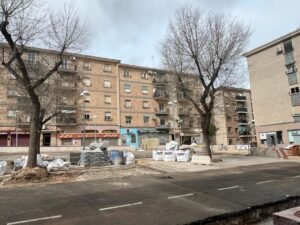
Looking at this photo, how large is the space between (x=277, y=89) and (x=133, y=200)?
33133 millimetres

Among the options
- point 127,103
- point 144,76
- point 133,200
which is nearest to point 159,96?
point 144,76

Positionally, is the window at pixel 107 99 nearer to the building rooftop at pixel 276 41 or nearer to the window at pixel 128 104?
the window at pixel 128 104

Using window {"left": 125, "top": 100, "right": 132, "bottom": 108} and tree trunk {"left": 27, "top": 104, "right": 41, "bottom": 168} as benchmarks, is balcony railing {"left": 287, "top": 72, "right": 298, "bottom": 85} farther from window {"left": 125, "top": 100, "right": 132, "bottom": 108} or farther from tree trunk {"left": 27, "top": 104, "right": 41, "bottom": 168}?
tree trunk {"left": 27, "top": 104, "right": 41, "bottom": 168}

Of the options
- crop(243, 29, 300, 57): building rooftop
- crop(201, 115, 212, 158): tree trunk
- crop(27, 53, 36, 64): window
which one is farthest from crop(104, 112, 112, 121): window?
crop(201, 115, 212, 158): tree trunk

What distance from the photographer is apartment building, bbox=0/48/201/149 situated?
39.9 m

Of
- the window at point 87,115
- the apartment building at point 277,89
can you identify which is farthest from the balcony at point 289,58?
the window at point 87,115

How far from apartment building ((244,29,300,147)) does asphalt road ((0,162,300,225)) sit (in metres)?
25.0

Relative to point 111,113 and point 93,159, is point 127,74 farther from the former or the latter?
point 93,159

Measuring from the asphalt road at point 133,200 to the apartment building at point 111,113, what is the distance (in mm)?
28797

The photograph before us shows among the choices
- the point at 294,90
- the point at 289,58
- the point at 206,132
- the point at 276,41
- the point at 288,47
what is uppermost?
the point at 276,41

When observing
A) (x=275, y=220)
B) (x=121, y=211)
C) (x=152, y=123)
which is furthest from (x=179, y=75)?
(x=152, y=123)

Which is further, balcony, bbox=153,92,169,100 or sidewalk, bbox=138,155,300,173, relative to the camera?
balcony, bbox=153,92,169,100

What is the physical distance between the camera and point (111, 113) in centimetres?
4625

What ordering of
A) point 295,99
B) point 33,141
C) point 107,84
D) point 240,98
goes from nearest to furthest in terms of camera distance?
1. point 33,141
2. point 295,99
3. point 107,84
4. point 240,98
